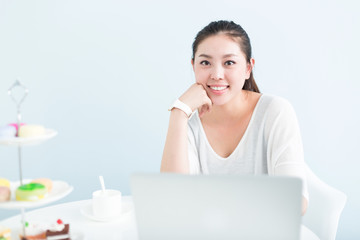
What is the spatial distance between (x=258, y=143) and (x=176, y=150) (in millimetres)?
406

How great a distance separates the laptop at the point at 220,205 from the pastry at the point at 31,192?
13.4 inches

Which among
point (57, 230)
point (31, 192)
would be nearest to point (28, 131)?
point (31, 192)

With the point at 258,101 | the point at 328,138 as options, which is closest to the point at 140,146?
the point at 258,101

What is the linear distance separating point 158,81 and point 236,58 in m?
0.92

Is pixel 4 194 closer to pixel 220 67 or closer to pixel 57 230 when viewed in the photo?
pixel 57 230

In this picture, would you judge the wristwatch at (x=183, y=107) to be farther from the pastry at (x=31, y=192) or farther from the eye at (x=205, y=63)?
the pastry at (x=31, y=192)

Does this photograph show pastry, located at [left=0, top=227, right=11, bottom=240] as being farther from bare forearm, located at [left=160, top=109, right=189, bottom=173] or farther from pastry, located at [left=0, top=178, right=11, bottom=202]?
bare forearm, located at [left=160, top=109, right=189, bottom=173]

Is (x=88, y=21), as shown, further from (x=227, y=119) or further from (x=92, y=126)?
(x=227, y=119)

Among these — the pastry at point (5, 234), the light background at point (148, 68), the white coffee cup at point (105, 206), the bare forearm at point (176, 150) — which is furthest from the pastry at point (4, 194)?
the light background at point (148, 68)

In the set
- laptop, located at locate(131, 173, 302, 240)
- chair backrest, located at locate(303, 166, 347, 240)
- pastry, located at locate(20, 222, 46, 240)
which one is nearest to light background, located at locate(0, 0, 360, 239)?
chair backrest, located at locate(303, 166, 347, 240)

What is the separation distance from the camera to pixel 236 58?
1.83 meters

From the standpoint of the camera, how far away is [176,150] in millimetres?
1692

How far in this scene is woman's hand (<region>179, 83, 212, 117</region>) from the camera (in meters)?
1.80

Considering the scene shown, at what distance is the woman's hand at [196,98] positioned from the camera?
180 centimetres
